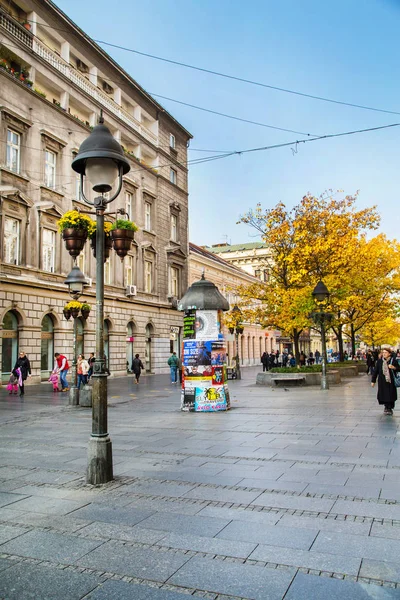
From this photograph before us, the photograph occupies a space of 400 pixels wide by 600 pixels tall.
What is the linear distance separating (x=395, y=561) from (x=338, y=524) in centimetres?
91

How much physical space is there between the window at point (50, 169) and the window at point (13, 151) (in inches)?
82.1

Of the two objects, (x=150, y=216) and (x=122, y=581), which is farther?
(x=150, y=216)

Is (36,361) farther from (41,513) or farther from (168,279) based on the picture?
(41,513)

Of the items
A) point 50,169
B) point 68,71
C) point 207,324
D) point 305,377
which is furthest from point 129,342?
point 207,324

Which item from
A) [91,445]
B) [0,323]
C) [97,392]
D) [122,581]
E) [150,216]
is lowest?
[122,581]

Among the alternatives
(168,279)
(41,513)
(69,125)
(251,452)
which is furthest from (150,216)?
(41,513)

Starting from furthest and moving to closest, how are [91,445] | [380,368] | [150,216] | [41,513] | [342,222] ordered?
[150,216] < [342,222] < [380,368] < [91,445] < [41,513]

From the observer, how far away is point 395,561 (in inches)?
159

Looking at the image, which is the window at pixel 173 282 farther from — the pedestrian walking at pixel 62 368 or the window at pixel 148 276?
the pedestrian walking at pixel 62 368

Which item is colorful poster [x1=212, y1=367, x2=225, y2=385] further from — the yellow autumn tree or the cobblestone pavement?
the yellow autumn tree

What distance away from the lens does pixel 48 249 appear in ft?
93.3

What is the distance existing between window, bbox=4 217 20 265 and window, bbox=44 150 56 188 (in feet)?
12.3

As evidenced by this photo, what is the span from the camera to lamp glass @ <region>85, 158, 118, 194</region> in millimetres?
6969

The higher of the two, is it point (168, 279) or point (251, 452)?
point (168, 279)
